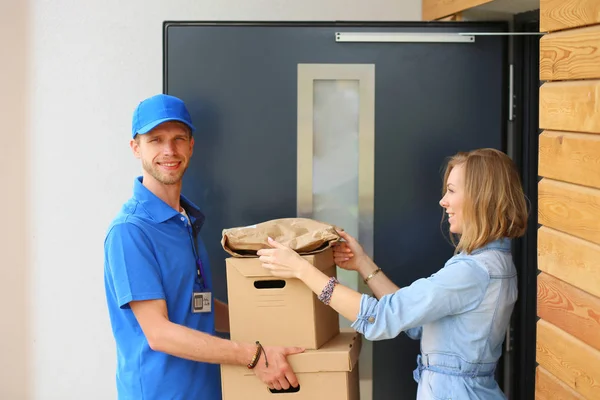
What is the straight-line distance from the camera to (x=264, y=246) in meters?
2.20

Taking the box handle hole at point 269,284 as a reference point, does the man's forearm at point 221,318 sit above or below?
below

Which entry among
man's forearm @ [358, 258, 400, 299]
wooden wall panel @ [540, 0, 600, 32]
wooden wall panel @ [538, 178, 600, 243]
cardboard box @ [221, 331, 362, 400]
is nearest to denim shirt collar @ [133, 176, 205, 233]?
cardboard box @ [221, 331, 362, 400]

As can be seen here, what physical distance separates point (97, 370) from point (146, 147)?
5.58 ft

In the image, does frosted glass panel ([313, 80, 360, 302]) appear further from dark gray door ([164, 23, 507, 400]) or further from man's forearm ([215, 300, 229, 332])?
man's forearm ([215, 300, 229, 332])

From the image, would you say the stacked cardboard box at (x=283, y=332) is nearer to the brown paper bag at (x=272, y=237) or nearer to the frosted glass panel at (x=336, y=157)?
the brown paper bag at (x=272, y=237)

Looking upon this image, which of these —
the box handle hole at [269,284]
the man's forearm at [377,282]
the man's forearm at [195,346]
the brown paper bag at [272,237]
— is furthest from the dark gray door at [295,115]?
the man's forearm at [195,346]

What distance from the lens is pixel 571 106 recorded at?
193 cm

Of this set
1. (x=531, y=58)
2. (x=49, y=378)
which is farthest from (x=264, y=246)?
(x=49, y=378)

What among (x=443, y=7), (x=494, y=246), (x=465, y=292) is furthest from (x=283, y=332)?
(x=443, y=7)

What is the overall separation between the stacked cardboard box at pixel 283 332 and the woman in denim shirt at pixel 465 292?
7 cm

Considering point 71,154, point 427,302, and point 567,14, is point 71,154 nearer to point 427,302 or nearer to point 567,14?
point 427,302

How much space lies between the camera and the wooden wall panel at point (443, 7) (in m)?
2.82

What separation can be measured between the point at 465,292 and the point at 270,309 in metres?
0.50

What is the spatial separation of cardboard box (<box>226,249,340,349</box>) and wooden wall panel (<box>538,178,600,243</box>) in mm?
593
